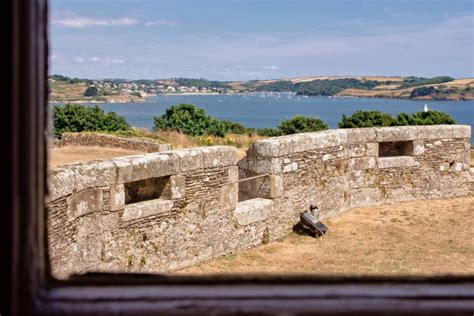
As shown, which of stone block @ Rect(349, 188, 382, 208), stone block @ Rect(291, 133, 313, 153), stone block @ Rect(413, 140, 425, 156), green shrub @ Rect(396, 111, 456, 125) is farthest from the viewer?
green shrub @ Rect(396, 111, 456, 125)

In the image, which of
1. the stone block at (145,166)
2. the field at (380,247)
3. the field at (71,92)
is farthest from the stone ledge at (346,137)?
the field at (71,92)

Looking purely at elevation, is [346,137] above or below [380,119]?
below

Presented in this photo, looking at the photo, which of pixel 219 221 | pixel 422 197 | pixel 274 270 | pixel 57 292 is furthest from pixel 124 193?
pixel 422 197

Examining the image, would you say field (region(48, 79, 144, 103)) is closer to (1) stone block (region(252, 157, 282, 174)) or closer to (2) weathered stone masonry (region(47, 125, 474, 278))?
(2) weathered stone masonry (region(47, 125, 474, 278))

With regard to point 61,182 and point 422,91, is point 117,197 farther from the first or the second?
point 422,91

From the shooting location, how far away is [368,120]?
24297 mm

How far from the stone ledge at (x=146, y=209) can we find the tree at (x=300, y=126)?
18609 millimetres

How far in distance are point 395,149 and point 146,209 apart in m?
5.91

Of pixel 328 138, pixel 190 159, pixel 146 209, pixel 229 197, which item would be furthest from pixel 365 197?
pixel 146 209

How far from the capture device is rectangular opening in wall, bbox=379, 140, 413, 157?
1066cm

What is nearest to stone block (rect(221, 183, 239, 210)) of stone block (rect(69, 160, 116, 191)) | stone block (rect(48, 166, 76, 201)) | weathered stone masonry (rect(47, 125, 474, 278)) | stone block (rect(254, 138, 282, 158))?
weathered stone masonry (rect(47, 125, 474, 278))

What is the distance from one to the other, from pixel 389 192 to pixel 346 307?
9709mm

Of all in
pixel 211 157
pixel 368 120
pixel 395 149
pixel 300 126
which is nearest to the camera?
A: pixel 211 157

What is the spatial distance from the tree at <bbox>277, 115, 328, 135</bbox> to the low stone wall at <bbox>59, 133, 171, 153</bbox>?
10.2 m
